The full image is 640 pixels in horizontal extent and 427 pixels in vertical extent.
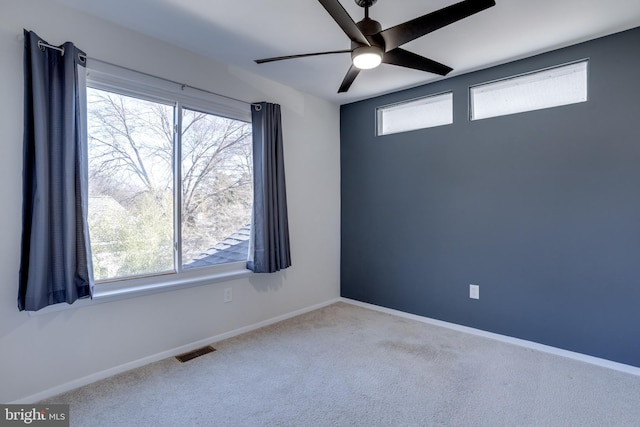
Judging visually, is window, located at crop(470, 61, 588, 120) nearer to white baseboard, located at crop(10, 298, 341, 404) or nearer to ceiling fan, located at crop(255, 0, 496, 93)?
ceiling fan, located at crop(255, 0, 496, 93)

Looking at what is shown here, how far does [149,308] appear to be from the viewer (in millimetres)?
2553

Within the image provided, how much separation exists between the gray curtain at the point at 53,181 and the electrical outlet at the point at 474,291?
3.11 metres

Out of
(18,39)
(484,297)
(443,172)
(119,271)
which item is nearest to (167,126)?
(18,39)

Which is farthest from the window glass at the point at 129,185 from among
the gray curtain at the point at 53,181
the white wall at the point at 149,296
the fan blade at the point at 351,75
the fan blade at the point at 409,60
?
the fan blade at the point at 409,60

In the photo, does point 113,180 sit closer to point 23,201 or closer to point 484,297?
point 23,201

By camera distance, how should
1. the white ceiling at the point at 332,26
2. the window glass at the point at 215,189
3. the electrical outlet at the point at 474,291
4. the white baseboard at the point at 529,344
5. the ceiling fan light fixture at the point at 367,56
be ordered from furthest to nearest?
1. the electrical outlet at the point at 474,291
2. the window glass at the point at 215,189
3. the white baseboard at the point at 529,344
4. the white ceiling at the point at 332,26
5. the ceiling fan light fixture at the point at 367,56

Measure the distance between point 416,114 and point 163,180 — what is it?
8.57ft

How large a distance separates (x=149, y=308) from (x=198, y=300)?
16.0 inches

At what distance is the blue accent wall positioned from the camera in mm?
2504

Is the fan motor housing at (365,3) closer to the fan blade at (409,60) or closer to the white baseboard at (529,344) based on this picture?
the fan blade at (409,60)

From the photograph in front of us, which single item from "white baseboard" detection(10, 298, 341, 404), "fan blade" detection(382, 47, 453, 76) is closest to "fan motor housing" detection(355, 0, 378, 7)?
"fan blade" detection(382, 47, 453, 76)

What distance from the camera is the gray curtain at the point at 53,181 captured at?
1.96 metres

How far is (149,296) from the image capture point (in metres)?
2.55

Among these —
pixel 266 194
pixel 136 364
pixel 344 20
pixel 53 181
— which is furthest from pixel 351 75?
pixel 136 364
